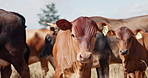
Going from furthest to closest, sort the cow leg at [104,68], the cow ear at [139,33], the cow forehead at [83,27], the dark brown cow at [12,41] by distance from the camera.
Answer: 1. the cow ear at [139,33]
2. the cow leg at [104,68]
3. the dark brown cow at [12,41]
4. the cow forehead at [83,27]

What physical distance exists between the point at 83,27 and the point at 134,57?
3447mm

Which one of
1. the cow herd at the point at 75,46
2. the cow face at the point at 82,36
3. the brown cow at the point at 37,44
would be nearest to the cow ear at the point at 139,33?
the cow herd at the point at 75,46

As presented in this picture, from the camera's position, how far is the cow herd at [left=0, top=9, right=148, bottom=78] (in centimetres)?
456

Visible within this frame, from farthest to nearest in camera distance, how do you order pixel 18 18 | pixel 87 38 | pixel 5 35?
pixel 18 18
pixel 5 35
pixel 87 38

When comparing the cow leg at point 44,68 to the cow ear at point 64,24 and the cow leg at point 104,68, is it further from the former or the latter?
the cow ear at point 64,24

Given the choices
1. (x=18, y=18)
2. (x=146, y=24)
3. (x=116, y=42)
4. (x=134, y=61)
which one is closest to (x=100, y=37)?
(x=116, y=42)

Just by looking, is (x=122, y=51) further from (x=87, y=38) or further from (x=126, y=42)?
(x=87, y=38)

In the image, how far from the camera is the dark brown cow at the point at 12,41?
576 centimetres

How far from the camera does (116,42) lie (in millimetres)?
7832

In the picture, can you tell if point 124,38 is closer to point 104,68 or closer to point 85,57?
point 104,68

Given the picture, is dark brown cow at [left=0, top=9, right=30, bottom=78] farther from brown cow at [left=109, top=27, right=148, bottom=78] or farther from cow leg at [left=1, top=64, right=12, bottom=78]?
brown cow at [left=109, top=27, right=148, bottom=78]

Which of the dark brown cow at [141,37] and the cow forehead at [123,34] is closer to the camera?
the cow forehead at [123,34]

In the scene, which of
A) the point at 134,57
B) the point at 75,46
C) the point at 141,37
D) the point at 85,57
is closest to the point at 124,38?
the point at 141,37

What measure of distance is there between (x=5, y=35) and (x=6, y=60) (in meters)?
0.52
